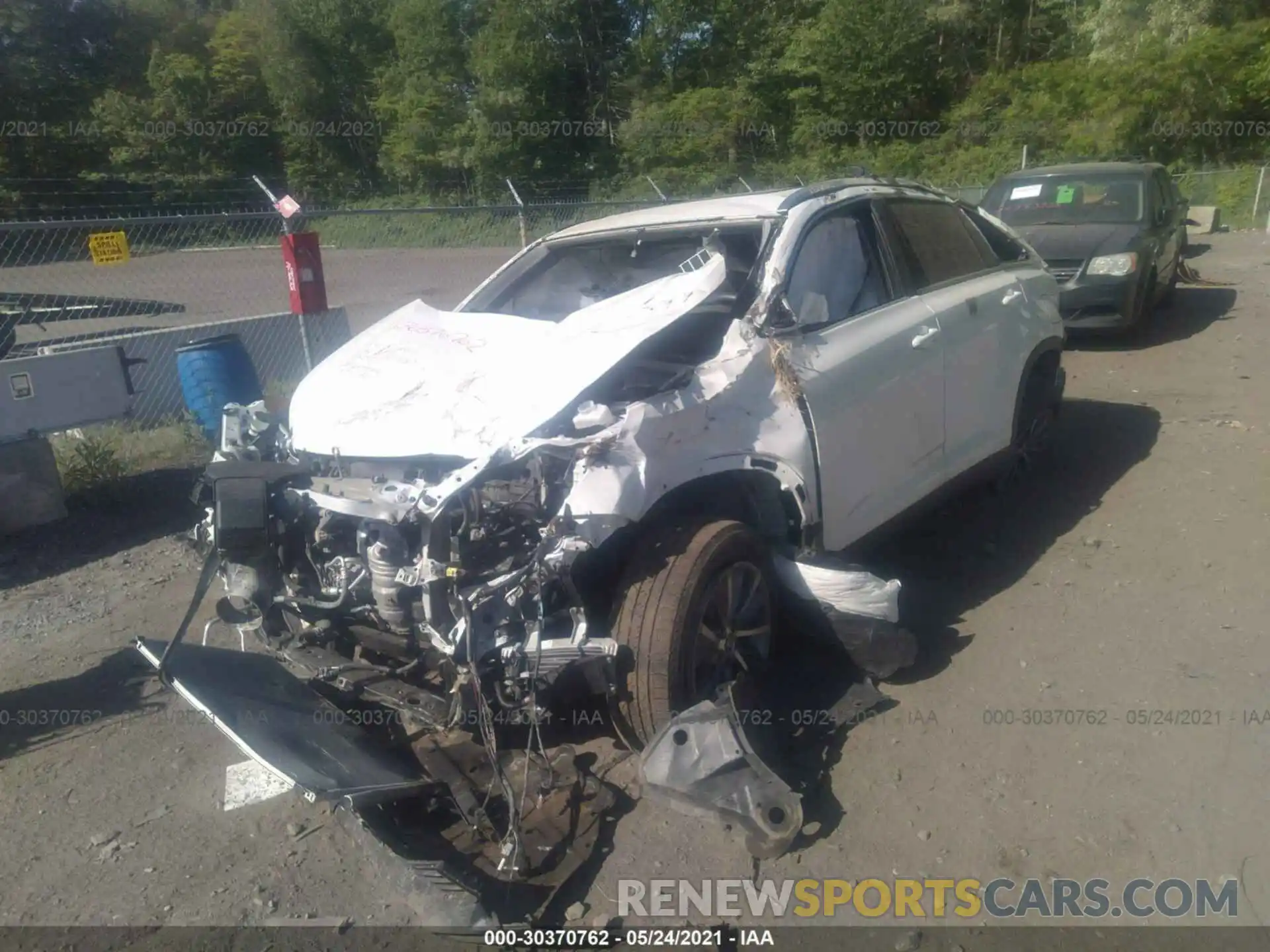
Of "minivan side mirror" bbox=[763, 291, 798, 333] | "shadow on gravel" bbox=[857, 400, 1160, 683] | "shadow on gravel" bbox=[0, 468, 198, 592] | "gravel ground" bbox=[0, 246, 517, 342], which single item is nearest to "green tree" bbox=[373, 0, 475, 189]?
"gravel ground" bbox=[0, 246, 517, 342]

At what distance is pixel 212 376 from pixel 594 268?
3358mm

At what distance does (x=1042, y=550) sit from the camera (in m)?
5.04

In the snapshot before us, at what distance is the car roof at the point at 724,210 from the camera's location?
4.14 metres

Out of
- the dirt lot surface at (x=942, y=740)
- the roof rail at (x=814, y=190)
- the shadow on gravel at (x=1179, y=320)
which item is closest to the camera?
the dirt lot surface at (x=942, y=740)

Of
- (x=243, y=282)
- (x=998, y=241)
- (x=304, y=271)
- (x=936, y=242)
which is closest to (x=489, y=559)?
(x=936, y=242)

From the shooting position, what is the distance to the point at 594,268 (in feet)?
15.1

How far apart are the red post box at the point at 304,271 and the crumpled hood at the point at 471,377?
160 inches

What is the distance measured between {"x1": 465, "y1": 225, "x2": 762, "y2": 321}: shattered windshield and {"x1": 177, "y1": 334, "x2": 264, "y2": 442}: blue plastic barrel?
8.96 ft

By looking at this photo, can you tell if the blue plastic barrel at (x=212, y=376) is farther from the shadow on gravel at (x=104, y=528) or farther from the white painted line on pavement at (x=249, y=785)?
the white painted line on pavement at (x=249, y=785)

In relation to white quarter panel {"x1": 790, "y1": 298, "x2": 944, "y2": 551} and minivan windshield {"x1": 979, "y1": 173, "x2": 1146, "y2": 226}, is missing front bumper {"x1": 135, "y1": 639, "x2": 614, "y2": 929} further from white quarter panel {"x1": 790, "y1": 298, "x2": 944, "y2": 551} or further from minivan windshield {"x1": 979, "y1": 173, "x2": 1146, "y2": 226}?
minivan windshield {"x1": 979, "y1": 173, "x2": 1146, "y2": 226}

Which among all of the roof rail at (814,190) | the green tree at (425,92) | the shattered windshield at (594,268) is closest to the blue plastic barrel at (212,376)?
the shattered windshield at (594,268)

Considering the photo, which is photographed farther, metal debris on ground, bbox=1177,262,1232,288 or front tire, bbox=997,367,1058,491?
metal debris on ground, bbox=1177,262,1232,288

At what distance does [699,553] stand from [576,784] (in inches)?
34.0

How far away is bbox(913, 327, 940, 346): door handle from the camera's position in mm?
4234
